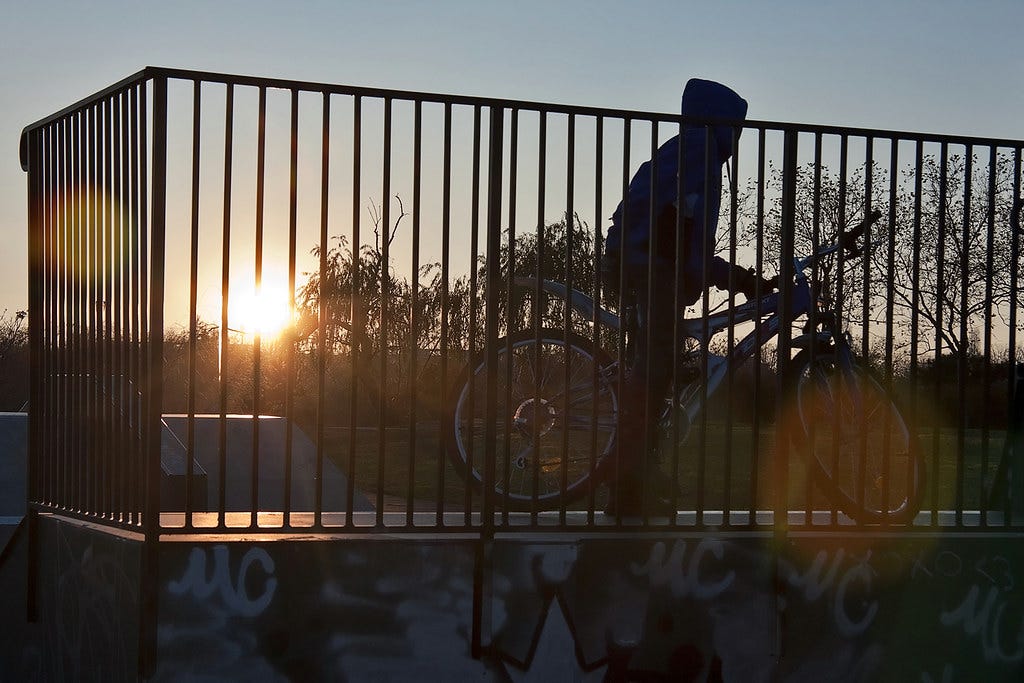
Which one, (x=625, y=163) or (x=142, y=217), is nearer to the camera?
(x=142, y=217)

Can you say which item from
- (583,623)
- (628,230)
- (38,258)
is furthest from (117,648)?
(628,230)

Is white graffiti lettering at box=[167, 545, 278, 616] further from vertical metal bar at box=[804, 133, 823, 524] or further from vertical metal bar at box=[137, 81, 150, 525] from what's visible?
vertical metal bar at box=[804, 133, 823, 524]

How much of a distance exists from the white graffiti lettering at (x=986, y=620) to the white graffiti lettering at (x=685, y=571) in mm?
1115

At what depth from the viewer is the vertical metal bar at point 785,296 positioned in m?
5.42

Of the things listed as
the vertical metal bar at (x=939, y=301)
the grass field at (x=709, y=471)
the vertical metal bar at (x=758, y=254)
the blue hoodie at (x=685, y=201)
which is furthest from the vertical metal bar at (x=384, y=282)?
the vertical metal bar at (x=939, y=301)

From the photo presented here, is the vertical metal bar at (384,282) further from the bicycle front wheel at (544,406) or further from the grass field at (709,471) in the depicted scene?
the grass field at (709,471)

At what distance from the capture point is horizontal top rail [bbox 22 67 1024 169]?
477 cm

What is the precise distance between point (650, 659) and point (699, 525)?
0.56 metres

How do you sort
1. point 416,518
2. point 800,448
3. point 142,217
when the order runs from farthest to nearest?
point 800,448, point 416,518, point 142,217

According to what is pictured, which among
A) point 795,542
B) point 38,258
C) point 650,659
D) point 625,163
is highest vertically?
point 625,163

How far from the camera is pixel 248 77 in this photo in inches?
189

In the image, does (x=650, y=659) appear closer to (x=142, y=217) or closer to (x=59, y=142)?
(x=142, y=217)

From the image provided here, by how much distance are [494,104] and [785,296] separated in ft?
4.85

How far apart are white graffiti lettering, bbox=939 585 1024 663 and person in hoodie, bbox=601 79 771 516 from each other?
1325 millimetres
